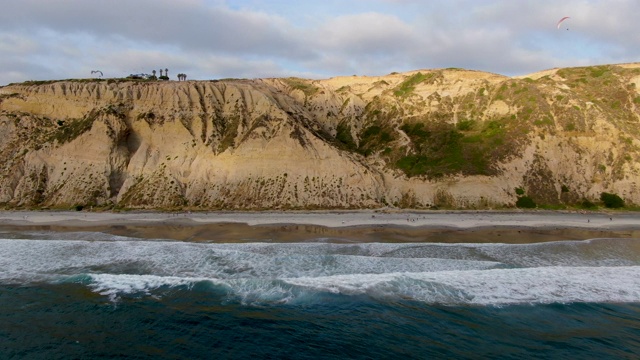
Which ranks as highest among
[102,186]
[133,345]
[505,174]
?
[505,174]

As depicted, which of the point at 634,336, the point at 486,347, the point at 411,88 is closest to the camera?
the point at 486,347

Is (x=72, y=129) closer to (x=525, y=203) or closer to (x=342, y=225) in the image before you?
(x=342, y=225)

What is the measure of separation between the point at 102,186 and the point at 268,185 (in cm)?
1692

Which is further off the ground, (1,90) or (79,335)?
(1,90)

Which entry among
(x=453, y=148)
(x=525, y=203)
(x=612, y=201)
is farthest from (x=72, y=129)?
(x=612, y=201)

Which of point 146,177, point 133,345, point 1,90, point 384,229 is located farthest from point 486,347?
point 1,90

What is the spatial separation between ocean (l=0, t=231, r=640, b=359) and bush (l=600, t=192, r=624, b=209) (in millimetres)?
15140

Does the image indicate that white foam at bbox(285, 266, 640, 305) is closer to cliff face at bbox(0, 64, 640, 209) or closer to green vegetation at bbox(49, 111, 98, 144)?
cliff face at bbox(0, 64, 640, 209)

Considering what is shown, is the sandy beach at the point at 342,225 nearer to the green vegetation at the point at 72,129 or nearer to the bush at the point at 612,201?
the bush at the point at 612,201

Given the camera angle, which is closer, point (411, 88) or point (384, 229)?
point (384, 229)

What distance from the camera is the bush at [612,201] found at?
38.3 m

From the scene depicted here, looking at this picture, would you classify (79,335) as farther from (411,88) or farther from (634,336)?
(411,88)

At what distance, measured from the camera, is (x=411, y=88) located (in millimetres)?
53938

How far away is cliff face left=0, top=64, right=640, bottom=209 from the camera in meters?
40.1
